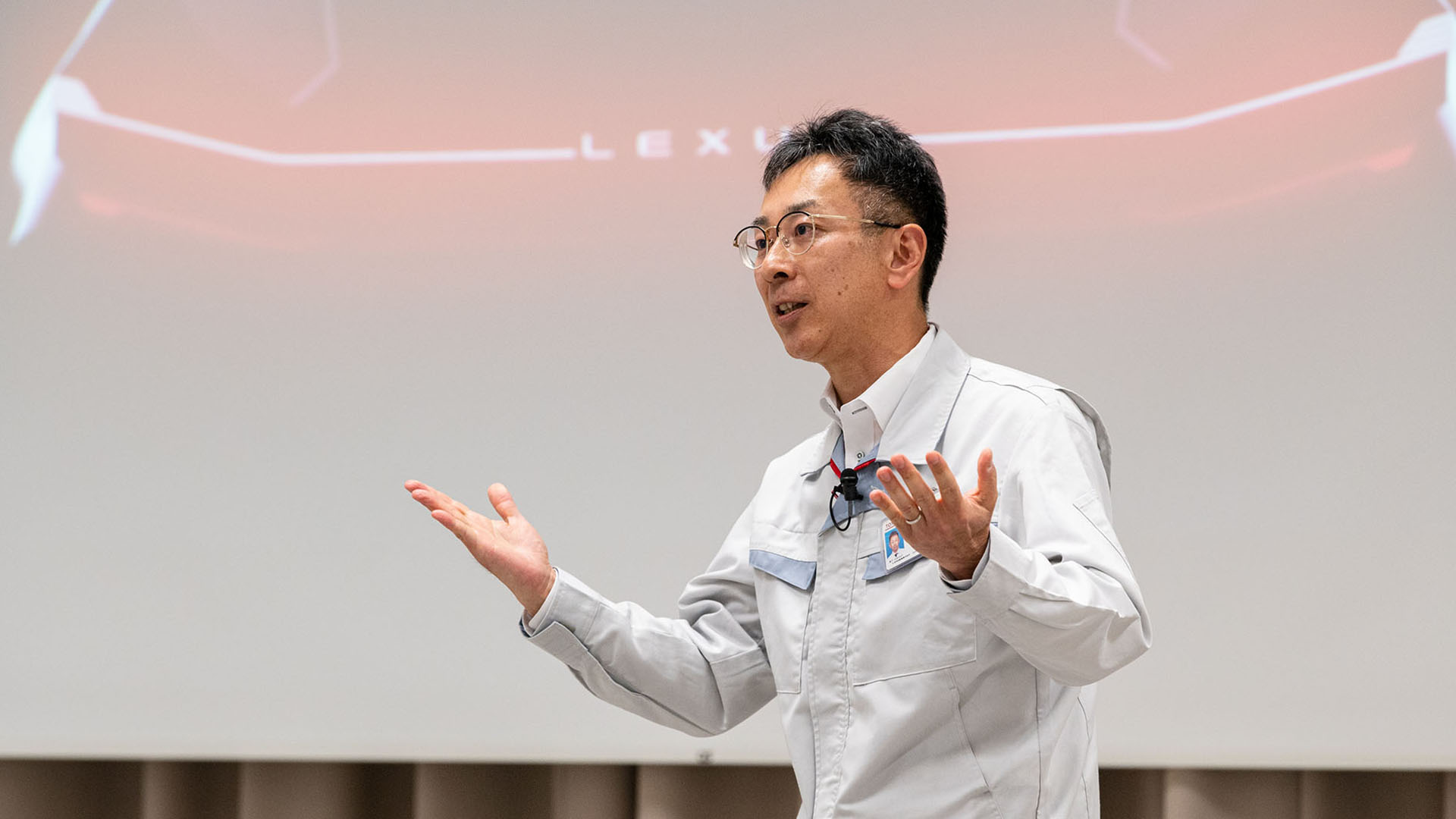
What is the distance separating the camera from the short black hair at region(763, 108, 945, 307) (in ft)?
4.80

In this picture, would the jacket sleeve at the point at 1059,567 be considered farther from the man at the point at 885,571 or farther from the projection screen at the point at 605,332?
the projection screen at the point at 605,332

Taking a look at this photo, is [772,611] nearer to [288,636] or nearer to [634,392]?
[634,392]

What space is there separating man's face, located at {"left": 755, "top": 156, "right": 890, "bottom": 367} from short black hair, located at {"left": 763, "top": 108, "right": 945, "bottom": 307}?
0.02 m

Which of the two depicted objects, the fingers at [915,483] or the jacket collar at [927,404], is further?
the jacket collar at [927,404]

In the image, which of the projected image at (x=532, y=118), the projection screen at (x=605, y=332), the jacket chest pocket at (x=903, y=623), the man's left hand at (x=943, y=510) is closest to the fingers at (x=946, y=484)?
the man's left hand at (x=943, y=510)

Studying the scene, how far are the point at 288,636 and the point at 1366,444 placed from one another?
6.89ft

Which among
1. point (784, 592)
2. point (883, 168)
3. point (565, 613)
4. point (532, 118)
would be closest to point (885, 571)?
point (784, 592)

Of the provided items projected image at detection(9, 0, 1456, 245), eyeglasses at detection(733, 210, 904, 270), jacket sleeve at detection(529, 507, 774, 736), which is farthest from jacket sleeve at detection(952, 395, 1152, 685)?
projected image at detection(9, 0, 1456, 245)

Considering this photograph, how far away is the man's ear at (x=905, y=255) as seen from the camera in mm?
1454

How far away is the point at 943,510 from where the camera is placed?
1054 millimetres

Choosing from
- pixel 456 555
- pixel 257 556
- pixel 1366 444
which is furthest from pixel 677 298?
A: pixel 1366 444

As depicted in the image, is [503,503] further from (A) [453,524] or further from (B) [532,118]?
(B) [532,118]

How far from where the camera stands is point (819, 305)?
1.43m

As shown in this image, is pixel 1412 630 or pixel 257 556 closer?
pixel 1412 630
